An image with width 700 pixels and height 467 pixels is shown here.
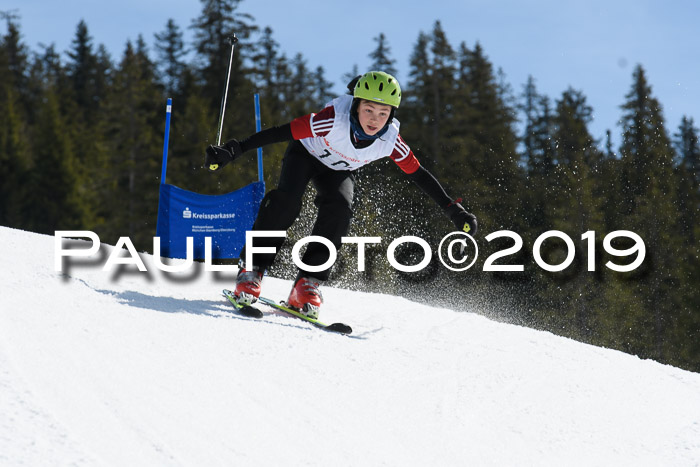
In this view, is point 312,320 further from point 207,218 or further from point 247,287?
point 207,218

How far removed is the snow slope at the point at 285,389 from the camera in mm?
2104

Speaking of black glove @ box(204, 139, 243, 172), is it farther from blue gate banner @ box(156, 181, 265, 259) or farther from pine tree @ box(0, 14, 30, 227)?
pine tree @ box(0, 14, 30, 227)

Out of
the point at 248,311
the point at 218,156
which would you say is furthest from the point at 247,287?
the point at 218,156

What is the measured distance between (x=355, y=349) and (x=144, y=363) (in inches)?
49.9

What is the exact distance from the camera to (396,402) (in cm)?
293

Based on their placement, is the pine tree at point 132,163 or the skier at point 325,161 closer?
the skier at point 325,161

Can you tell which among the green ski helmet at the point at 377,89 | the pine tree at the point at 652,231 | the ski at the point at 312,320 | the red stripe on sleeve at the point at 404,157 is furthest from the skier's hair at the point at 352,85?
the pine tree at the point at 652,231

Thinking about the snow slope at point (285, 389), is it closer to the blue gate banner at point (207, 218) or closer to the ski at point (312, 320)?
the ski at point (312, 320)

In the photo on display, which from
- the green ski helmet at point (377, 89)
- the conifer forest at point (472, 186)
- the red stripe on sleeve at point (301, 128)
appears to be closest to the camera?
the green ski helmet at point (377, 89)

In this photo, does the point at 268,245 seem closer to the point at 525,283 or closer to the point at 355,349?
the point at 355,349

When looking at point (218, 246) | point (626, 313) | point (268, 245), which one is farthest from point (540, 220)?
point (268, 245)

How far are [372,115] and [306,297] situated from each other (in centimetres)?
127

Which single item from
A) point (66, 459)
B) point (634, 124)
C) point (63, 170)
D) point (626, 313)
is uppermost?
point (634, 124)

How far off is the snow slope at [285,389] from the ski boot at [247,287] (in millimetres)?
126
